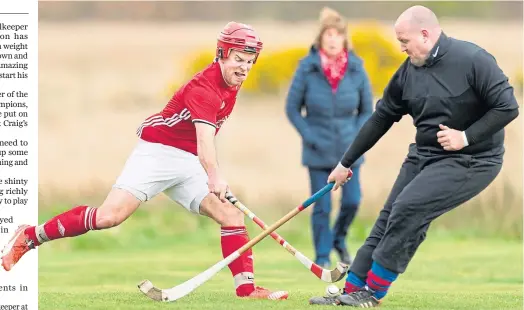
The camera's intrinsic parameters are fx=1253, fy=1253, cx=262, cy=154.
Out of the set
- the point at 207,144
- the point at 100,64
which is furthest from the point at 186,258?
the point at 100,64

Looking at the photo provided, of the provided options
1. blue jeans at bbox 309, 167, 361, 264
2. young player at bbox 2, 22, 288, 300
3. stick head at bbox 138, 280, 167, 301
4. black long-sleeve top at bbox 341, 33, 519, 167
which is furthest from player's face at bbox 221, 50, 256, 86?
blue jeans at bbox 309, 167, 361, 264

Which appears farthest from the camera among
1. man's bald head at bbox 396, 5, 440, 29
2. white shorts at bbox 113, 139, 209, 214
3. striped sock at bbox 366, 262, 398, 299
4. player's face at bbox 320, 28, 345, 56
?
player's face at bbox 320, 28, 345, 56

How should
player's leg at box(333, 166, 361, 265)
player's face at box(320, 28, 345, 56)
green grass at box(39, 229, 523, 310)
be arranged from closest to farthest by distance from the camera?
green grass at box(39, 229, 523, 310) → player's face at box(320, 28, 345, 56) → player's leg at box(333, 166, 361, 265)

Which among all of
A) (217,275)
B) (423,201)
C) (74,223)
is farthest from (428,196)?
(217,275)

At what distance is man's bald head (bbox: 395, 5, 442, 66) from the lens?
7184mm

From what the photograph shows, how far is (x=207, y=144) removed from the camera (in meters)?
7.62

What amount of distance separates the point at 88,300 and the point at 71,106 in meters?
11.2

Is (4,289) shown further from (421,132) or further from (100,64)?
(100,64)

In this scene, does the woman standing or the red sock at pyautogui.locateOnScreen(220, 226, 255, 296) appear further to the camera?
the woman standing

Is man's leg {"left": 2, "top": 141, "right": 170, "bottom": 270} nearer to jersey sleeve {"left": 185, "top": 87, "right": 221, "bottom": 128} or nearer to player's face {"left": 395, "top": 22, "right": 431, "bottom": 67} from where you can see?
jersey sleeve {"left": 185, "top": 87, "right": 221, "bottom": 128}

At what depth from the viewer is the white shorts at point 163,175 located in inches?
317

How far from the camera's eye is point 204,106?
303 inches

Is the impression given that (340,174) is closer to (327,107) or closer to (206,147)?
(206,147)

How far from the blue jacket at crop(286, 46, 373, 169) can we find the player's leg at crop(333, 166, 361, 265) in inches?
8.8
